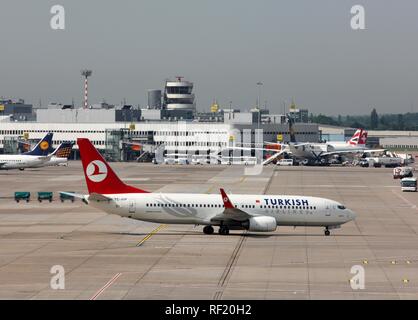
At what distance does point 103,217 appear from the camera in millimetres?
85188

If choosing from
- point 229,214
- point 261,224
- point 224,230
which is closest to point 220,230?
point 224,230

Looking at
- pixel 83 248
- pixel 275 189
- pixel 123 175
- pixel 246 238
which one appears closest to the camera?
pixel 83 248

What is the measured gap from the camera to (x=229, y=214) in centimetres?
6950

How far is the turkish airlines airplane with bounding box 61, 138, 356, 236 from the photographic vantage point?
2694 inches

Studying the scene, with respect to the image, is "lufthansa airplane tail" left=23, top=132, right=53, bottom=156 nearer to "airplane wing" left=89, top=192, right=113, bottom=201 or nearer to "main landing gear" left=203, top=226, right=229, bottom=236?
"main landing gear" left=203, top=226, right=229, bottom=236

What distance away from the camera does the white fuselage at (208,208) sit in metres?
68.4

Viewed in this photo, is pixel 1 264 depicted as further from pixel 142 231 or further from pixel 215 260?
pixel 142 231

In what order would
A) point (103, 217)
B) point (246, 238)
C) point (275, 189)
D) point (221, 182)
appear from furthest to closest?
point (221, 182) < point (275, 189) < point (103, 217) < point (246, 238)

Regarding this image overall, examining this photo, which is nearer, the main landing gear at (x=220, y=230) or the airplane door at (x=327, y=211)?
the main landing gear at (x=220, y=230)

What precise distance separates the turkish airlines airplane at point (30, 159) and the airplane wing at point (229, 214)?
341 ft

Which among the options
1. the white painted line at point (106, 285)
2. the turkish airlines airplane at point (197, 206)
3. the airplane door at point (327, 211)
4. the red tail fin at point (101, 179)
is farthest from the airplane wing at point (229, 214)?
the white painted line at point (106, 285)

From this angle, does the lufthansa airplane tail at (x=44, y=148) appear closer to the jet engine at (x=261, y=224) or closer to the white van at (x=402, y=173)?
the white van at (x=402, y=173)
